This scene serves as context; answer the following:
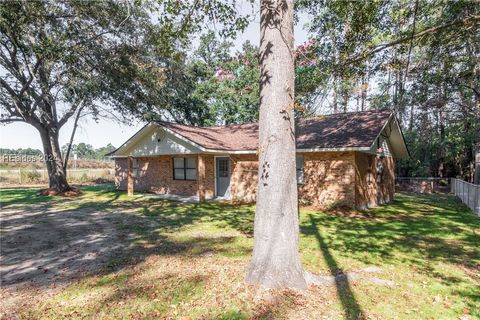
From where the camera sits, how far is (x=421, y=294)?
450 cm

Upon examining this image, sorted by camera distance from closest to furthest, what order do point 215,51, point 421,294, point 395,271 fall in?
point 421,294, point 395,271, point 215,51

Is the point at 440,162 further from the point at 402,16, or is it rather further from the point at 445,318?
the point at 445,318

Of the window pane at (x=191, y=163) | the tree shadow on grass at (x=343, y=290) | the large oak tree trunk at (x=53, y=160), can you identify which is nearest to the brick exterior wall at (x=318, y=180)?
the window pane at (x=191, y=163)

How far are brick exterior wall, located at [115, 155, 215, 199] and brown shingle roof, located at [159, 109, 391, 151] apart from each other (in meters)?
1.44

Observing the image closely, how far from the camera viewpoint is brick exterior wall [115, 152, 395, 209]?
12.3 meters

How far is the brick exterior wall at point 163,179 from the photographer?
52.6 feet

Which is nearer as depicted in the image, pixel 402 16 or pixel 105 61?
pixel 402 16

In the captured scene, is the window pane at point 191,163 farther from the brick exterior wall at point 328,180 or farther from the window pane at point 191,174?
the brick exterior wall at point 328,180

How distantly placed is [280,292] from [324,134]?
1083cm

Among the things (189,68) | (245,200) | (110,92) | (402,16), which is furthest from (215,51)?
(402,16)

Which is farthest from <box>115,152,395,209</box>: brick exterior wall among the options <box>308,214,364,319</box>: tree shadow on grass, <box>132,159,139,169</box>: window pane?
<box>308,214,364,319</box>: tree shadow on grass

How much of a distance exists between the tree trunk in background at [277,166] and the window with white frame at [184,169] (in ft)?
41.1

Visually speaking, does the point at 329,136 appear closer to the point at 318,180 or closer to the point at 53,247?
the point at 318,180

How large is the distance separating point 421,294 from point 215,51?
29.1m
